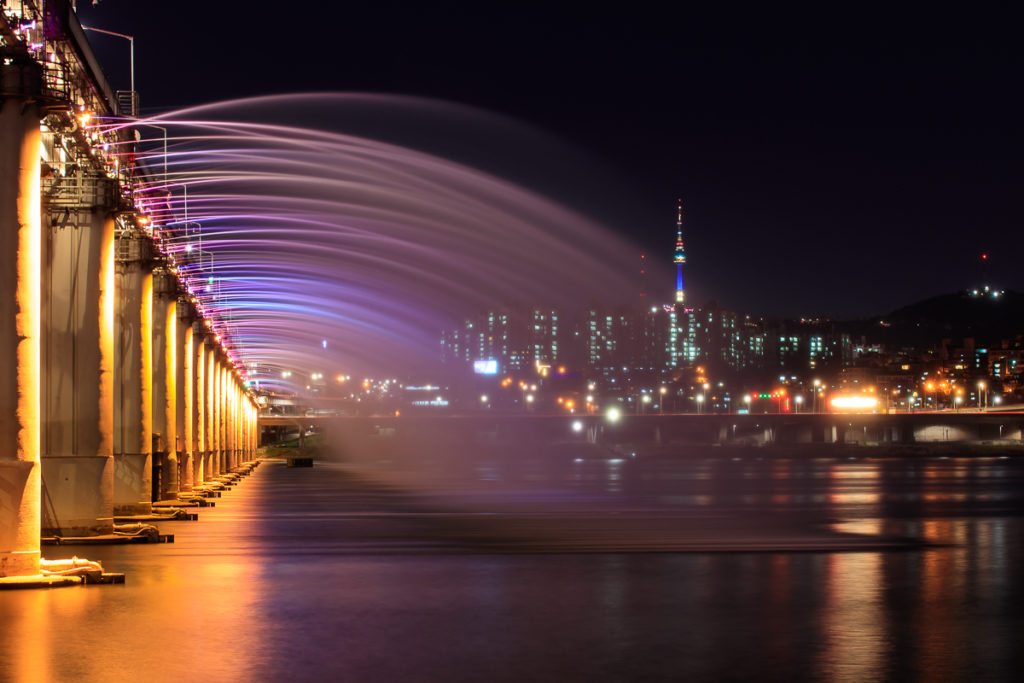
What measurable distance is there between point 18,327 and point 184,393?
33278 mm

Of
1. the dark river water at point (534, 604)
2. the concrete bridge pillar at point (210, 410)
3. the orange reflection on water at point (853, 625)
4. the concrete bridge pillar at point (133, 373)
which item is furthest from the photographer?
the concrete bridge pillar at point (210, 410)

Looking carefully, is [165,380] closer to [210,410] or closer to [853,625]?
[210,410]

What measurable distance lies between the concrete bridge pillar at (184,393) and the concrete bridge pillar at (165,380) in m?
2.91

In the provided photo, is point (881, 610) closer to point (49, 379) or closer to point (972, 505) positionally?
point (49, 379)

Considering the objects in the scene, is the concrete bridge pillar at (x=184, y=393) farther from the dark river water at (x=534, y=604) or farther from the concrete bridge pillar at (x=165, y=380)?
the dark river water at (x=534, y=604)

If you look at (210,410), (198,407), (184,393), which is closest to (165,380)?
(184,393)

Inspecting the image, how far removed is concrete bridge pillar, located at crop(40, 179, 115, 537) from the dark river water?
186 centimetres

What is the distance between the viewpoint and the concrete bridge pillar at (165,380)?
49.5 meters

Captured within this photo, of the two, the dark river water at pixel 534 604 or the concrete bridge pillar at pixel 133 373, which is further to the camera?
the concrete bridge pillar at pixel 133 373

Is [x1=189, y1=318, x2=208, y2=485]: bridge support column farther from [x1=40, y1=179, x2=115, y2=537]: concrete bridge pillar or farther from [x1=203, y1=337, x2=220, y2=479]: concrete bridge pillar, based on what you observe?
[x1=40, y1=179, x2=115, y2=537]: concrete bridge pillar

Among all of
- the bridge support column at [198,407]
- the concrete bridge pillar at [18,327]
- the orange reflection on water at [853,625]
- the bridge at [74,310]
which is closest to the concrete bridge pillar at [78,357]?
the bridge at [74,310]

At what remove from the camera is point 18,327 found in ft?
75.1

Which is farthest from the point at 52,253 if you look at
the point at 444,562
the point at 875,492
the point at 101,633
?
the point at 875,492

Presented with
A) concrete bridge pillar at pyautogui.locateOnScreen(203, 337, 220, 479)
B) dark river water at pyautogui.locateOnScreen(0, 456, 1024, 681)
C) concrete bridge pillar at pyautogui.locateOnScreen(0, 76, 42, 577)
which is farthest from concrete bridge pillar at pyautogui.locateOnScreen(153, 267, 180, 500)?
concrete bridge pillar at pyautogui.locateOnScreen(0, 76, 42, 577)
